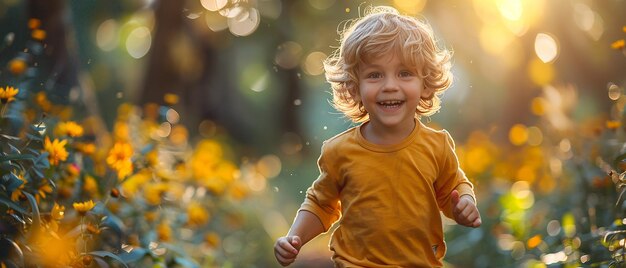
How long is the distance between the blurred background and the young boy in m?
0.74

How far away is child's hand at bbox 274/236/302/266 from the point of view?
9.25 ft

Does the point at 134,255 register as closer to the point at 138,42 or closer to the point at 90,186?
the point at 90,186

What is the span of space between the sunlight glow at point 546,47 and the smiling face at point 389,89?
7.00 meters

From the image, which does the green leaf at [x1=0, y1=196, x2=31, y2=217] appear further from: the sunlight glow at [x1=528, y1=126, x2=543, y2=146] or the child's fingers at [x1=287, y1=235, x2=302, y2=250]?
the sunlight glow at [x1=528, y1=126, x2=543, y2=146]

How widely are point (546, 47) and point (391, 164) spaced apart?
7.15m

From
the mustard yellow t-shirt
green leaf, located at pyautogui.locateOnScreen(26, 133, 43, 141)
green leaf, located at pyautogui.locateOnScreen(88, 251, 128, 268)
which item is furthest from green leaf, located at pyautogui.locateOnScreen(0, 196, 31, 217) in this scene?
the mustard yellow t-shirt

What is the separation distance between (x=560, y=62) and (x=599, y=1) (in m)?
1.18

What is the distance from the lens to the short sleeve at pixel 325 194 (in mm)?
2998

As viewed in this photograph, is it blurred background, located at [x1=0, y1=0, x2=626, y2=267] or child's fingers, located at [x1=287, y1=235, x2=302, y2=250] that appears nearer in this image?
child's fingers, located at [x1=287, y1=235, x2=302, y2=250]

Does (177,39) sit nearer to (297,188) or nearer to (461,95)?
(297,188)

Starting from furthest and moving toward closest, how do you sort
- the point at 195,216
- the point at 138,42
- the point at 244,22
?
the point at 138,42 → the point at 244,22 → the point at 195,216

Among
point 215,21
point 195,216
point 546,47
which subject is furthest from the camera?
point 215,21

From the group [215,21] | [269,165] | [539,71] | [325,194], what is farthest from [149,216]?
[215,21]

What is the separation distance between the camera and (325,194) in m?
3.03
